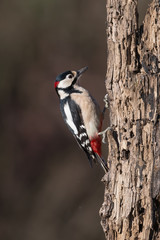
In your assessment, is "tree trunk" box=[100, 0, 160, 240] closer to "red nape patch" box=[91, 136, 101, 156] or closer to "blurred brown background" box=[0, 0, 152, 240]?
"red nape patch" box=[91, 136, 101, 156]

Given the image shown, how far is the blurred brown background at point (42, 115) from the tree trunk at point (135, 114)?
412 cm

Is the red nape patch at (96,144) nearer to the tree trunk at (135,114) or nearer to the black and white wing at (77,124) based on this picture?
the black and white wing at (77,124)

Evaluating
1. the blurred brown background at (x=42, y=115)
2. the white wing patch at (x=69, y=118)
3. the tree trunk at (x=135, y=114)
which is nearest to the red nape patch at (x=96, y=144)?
the white wing patch at (x=69, y=118)

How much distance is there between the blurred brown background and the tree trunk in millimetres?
4123

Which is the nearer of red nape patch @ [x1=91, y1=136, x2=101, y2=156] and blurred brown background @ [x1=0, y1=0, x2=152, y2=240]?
red nape patch @ [x1=91, y1=136, x2=101, y2=156]

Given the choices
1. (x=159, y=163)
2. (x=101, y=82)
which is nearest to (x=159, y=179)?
(x=159, y=163)

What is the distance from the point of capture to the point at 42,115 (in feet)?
24.5

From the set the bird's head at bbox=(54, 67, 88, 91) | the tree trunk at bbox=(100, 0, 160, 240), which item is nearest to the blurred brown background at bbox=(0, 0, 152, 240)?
the bird's head at bbox=(54, 67, 88, 91)

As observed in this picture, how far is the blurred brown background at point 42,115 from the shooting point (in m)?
7.29

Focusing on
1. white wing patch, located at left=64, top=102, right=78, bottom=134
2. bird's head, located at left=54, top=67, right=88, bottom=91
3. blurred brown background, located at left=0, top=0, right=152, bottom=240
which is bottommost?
blurred brown background, located at left=0, top=0, right=152, bottom=240

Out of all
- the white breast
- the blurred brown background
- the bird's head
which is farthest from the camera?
the blurred brown background

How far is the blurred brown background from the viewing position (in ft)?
23.9

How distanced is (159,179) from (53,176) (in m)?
4.74

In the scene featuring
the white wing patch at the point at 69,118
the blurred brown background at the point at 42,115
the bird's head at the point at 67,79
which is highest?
the bird's head at the point at 67,79
